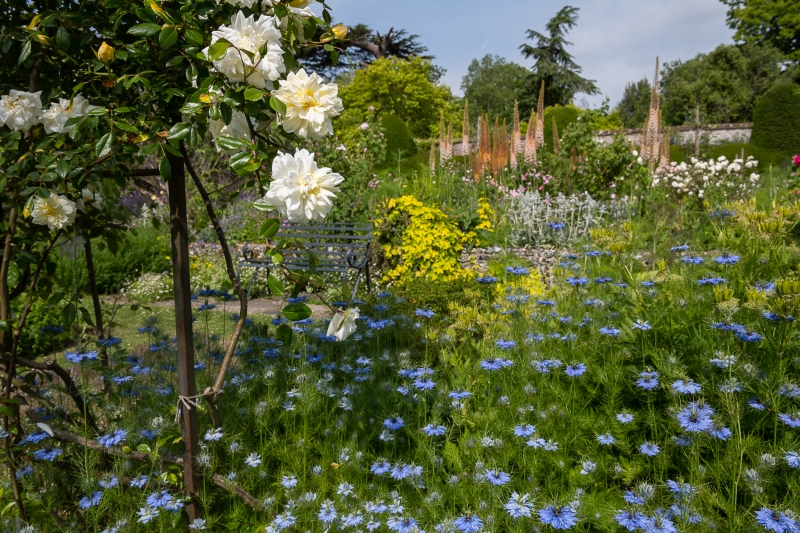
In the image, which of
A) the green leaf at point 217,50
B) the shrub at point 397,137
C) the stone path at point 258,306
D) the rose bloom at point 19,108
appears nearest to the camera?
the green leaf at point 217,50

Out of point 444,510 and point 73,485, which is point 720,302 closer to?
point 444,510

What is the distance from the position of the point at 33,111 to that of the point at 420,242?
13.0 feet

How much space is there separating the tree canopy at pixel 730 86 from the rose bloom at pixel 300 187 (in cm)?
3467

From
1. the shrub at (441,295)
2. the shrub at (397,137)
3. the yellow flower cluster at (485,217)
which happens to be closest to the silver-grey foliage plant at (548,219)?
the yellow flower cluster at (485,217)

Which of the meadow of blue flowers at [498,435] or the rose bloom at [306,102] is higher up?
the rose bloom at [306,102]

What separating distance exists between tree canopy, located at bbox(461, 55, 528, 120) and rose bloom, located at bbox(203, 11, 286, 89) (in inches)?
2145

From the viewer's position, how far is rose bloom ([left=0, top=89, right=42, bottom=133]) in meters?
1.84

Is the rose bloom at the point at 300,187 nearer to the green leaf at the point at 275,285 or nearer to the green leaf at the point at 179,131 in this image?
the green leaf at the point at 275,285

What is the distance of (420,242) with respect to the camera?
18.3 ft

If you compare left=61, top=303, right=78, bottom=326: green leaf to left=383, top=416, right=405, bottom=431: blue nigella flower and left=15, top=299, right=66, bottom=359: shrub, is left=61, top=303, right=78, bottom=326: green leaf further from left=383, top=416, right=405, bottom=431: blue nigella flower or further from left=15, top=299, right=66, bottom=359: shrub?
left=15, top=299, right=66, bottom=359: shrub

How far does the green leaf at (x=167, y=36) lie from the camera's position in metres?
1.48

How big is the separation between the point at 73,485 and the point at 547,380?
2.14m

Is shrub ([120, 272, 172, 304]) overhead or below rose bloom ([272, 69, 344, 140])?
below

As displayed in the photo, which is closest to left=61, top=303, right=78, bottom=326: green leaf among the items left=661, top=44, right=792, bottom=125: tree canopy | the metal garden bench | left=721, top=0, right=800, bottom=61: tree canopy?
the metal garden bench
